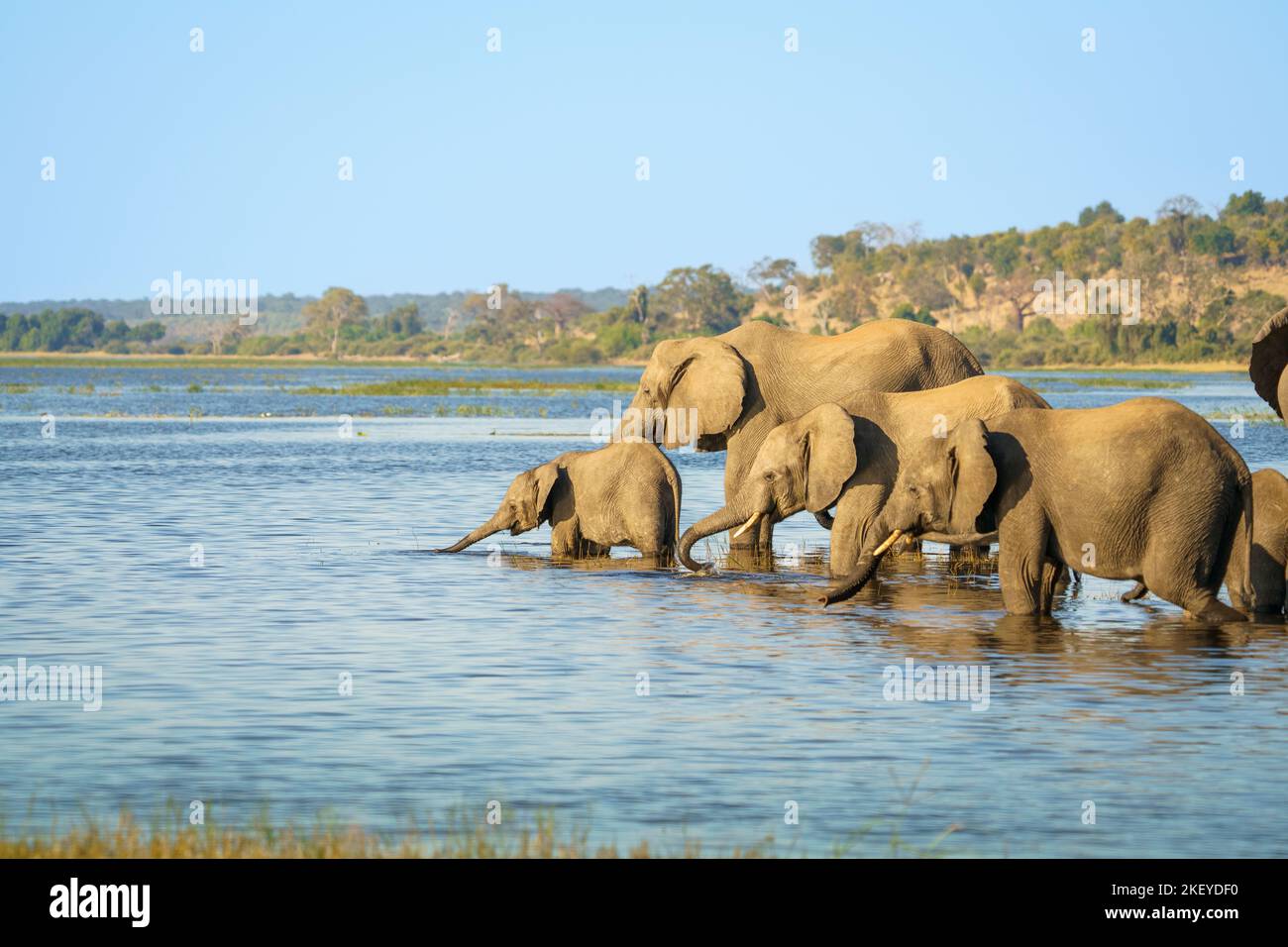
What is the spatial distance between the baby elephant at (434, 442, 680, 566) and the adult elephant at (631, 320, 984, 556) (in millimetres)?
1004

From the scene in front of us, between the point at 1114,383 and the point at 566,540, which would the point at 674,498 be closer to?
the point at 566,540

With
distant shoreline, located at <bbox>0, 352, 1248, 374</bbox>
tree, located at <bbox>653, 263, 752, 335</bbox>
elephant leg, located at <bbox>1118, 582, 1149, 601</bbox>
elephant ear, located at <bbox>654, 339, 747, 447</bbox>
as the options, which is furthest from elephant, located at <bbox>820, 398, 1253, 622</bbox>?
tree, located at <bbox>653, 263, 752, 335</bbox>

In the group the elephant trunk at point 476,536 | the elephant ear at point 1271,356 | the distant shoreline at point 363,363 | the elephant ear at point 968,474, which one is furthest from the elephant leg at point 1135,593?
the distant shoreline at point 363,363

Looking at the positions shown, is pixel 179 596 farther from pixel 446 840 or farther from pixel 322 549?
pixel 446 840

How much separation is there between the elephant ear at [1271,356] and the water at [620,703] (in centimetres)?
170

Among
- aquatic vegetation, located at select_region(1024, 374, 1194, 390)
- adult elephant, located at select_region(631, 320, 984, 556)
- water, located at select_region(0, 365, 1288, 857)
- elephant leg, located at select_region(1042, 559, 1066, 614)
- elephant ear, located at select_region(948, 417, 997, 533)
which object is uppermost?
adult elephant, located at select_region(631, 320, 984, 556)

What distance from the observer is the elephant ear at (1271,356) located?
13.4 m

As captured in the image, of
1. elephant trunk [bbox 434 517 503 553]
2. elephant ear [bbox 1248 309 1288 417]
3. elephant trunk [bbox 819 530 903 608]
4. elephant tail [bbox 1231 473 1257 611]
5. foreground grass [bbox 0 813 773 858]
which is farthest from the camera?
elephant trunk [bbox 434 517 503 553]

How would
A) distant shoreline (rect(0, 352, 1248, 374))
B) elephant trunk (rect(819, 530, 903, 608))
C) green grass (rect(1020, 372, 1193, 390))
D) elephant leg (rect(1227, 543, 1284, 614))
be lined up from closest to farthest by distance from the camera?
1. elephant leg (rect(1227, 543, 1284, 614))
2. elephant trunk (rect(819, 530, 903, 608))
3. green grass (rect(1020, 372, 1193, 390))
4. distant shoreline (rect(0, 352, 1248, 374))

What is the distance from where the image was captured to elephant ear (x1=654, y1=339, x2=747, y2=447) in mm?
20562

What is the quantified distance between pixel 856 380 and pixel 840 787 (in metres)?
10.9

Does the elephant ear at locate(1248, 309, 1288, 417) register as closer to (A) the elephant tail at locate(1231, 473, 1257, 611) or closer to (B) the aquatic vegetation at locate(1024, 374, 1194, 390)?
(A) the elephant tail at locate(1231, 473, 1257, 611)
